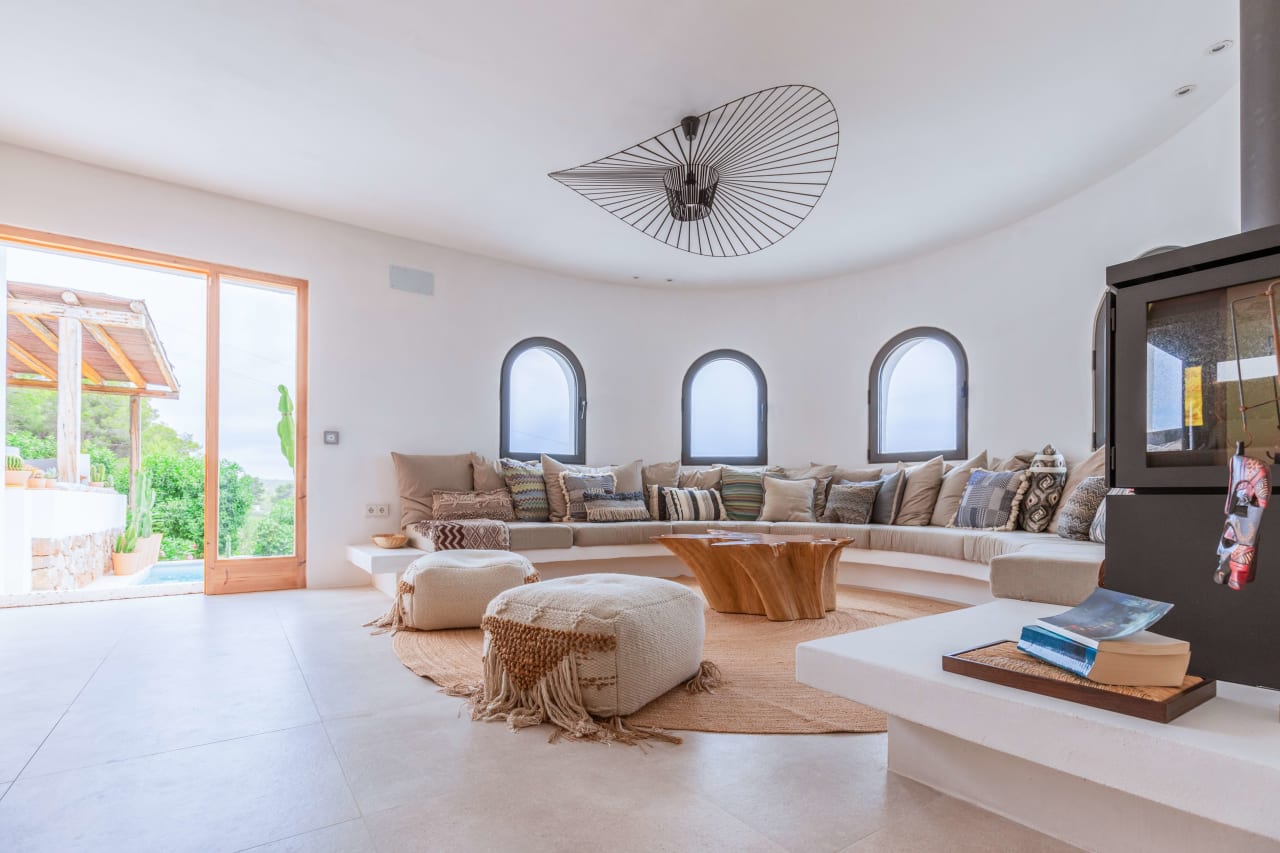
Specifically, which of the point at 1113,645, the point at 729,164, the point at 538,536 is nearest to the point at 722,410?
the point at 538,536

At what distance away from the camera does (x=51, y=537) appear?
180 inches

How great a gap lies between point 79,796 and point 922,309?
19.2 feet

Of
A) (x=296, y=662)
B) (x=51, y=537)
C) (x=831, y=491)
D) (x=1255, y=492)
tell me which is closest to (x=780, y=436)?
(x=831, y=491)

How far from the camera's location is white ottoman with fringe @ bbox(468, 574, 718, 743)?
2.20m

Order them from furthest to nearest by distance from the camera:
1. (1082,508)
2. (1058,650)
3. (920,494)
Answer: (920,494) < (1082,508) < (1058,650)

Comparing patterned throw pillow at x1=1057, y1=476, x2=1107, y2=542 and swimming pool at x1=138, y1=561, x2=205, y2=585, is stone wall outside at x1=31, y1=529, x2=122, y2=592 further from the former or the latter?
patterned throw pillow at x1=1057, y1=476, x2=1107, y2=542

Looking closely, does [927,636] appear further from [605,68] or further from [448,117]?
[448,117]

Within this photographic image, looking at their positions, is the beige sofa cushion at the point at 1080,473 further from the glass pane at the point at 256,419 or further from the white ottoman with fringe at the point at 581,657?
the glass pane at the point at 256,419

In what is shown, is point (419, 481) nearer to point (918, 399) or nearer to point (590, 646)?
point (590, 646)

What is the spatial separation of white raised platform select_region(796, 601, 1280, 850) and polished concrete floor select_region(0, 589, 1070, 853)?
3.4 inches

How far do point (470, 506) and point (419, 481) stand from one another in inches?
19.4

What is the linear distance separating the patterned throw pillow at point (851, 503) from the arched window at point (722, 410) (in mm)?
1517

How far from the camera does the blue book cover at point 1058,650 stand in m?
1.32

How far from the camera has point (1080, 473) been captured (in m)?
4.00
